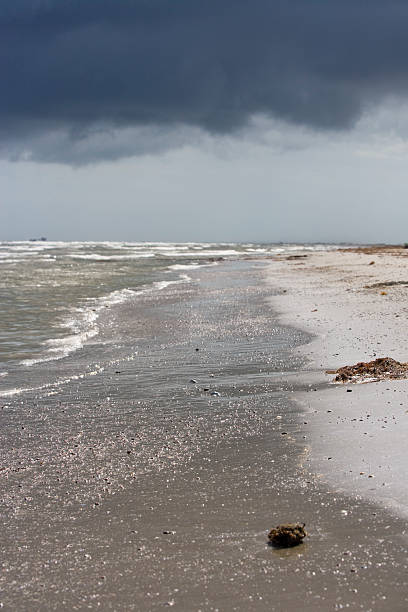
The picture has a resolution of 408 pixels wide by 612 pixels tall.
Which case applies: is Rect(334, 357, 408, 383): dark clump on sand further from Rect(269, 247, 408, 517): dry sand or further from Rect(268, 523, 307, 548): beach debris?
Rect(268, 523, 307, 548): beach debris

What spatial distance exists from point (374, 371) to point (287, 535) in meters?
5.39

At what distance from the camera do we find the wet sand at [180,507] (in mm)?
3770

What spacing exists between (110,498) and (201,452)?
142 centimetres

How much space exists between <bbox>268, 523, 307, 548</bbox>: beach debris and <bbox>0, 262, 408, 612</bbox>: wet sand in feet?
0.23

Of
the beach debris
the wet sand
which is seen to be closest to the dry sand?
the wet sand

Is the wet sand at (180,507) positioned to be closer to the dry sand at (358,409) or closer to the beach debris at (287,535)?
the beach debris at (287,535)

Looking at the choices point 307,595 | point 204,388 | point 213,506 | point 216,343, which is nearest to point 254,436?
point 213,506

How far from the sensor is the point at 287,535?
423cm

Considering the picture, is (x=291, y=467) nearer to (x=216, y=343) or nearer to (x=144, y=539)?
(x=144, y=539)

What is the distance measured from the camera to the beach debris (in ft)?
13.9

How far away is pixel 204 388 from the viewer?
935cm

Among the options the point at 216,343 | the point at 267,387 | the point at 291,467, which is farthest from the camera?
the point at 216,343

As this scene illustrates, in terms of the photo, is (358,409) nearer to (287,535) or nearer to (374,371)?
(374,371)

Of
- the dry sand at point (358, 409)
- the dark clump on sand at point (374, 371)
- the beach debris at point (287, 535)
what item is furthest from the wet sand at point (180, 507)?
the dark clump on sand at point (374, 371)
